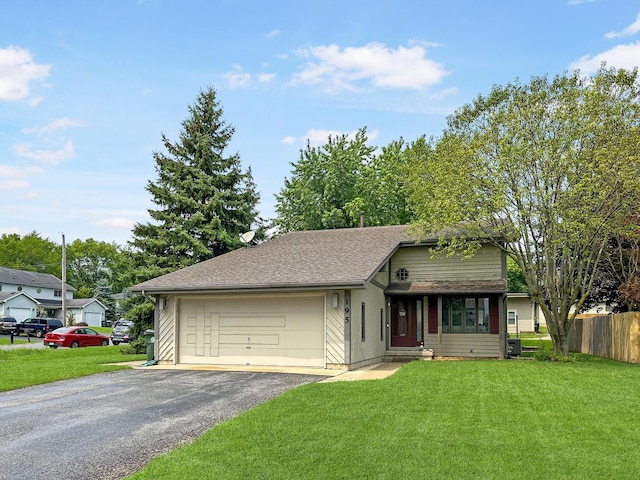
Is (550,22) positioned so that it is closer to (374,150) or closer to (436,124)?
(436,124)

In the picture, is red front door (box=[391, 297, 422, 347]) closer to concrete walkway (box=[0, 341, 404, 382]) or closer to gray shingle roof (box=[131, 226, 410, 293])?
gray shingle roof (box=[131, 226, 410, 293])

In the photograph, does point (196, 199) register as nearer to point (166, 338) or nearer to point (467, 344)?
point (166, 338)

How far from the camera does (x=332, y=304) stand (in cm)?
1620

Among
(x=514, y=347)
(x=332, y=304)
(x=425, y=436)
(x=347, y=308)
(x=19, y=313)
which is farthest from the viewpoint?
(x=19, y=313)

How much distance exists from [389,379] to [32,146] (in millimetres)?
19874

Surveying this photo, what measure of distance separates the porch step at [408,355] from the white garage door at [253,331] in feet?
14.2

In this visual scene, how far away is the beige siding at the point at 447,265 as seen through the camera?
66.0ft

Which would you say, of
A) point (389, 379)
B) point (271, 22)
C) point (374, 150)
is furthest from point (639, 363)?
point (374, 150)

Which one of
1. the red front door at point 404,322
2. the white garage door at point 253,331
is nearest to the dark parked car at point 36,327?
the white garage door at point 253,331

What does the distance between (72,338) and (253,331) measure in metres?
18.5

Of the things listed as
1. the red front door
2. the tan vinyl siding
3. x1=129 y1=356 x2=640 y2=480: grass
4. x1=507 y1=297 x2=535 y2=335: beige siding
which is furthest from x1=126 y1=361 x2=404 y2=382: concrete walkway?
x1=507 y1=297 x2=535 y2=335: beige siding

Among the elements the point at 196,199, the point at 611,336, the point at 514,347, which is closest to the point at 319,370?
the point at 514,347

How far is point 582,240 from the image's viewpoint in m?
17.4

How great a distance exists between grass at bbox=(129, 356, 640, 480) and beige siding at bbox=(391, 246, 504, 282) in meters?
8.45
